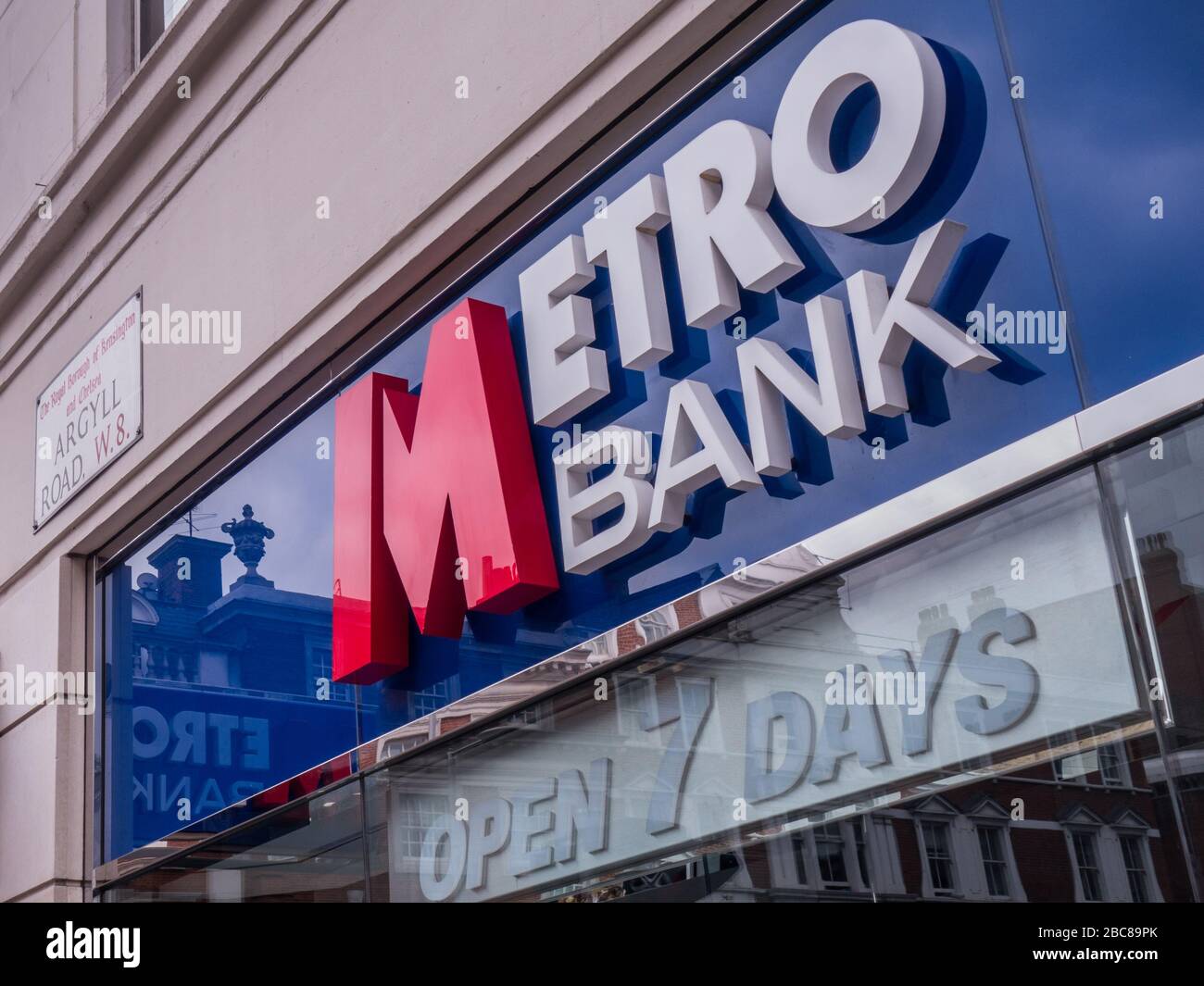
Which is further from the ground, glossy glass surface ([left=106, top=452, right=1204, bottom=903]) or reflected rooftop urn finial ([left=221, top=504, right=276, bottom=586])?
reflected rooftop urn finial ([left=221, top=504, right=276, bottom=586])

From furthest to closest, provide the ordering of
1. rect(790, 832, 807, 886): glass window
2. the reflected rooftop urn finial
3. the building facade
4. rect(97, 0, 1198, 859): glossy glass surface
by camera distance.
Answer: the reflected rooftop urn finial
rect(790, 832, 807, 886): glass window
rect(97, 0, 1198, 859): glossy glass surface
the building facade

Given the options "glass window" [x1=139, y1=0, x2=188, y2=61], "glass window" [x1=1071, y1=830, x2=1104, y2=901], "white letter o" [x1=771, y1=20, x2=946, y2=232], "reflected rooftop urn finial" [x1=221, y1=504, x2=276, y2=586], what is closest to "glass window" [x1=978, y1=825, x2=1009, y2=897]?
"glass window" [x1=1071, y1=830, x2=1104, y2=901]

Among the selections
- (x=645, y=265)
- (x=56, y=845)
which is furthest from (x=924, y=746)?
(x=56, y=845)

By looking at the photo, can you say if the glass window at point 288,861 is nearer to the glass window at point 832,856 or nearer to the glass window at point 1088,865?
the glass window at point 832,856

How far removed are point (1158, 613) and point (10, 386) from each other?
734 centimetres

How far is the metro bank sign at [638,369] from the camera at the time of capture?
Answer: 370 cm

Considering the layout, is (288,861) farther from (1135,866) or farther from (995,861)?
(1135,866)

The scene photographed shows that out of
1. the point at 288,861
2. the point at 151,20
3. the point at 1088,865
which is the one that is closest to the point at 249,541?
the point at 288,861

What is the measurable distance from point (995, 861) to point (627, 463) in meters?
1.72

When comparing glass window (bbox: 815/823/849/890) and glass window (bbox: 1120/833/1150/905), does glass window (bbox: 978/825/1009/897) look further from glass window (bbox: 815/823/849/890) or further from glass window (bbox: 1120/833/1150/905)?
glass window (bbox: 815/823/849/890)

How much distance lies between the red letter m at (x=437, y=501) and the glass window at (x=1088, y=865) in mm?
2015

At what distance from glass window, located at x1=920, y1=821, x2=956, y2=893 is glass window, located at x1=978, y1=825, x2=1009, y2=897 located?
99 millimetres

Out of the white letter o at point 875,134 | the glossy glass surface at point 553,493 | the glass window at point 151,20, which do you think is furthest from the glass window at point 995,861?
the glass window at point 151,20

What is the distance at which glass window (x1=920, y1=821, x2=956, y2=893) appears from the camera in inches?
131
